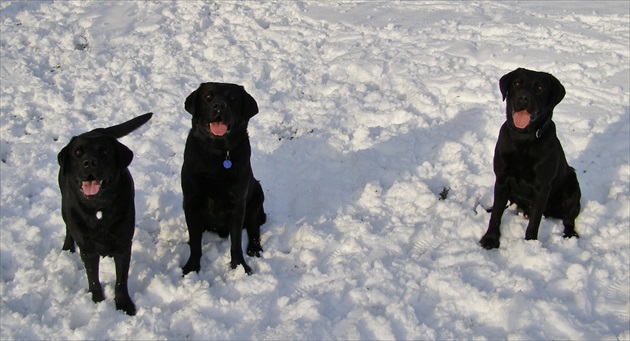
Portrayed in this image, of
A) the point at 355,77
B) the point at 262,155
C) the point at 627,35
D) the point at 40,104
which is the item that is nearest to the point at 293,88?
the point at 355,77

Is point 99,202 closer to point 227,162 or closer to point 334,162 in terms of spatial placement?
point 227,162

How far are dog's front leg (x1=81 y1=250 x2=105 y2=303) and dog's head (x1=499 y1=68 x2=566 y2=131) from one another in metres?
2.97

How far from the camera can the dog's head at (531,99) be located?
149 inches

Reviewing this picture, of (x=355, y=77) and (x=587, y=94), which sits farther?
(x=355, y=77)

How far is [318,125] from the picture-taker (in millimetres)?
5820

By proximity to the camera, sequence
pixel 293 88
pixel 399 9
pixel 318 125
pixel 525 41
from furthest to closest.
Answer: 1. pixel 399 9
2. pixel 525 41
3. pixel 293 88
4. pixel 318 125

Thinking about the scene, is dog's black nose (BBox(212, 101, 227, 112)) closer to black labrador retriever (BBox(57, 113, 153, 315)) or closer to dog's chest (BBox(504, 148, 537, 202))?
black labrador retriever (BBox(57, 113, 153, 315))

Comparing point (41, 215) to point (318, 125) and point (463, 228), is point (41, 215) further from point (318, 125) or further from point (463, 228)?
point (463, 228)

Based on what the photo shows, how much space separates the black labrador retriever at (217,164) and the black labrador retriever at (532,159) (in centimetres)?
182

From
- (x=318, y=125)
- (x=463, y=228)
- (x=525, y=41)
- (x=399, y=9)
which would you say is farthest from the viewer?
(x=399, y=9)

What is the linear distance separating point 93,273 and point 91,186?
66 centimetres

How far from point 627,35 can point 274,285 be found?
234 inches

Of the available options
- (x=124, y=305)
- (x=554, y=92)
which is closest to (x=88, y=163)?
(x=124, y=305)

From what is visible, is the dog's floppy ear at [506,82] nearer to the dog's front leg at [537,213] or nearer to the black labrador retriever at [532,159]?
the black labrador retriever at [532,159]
